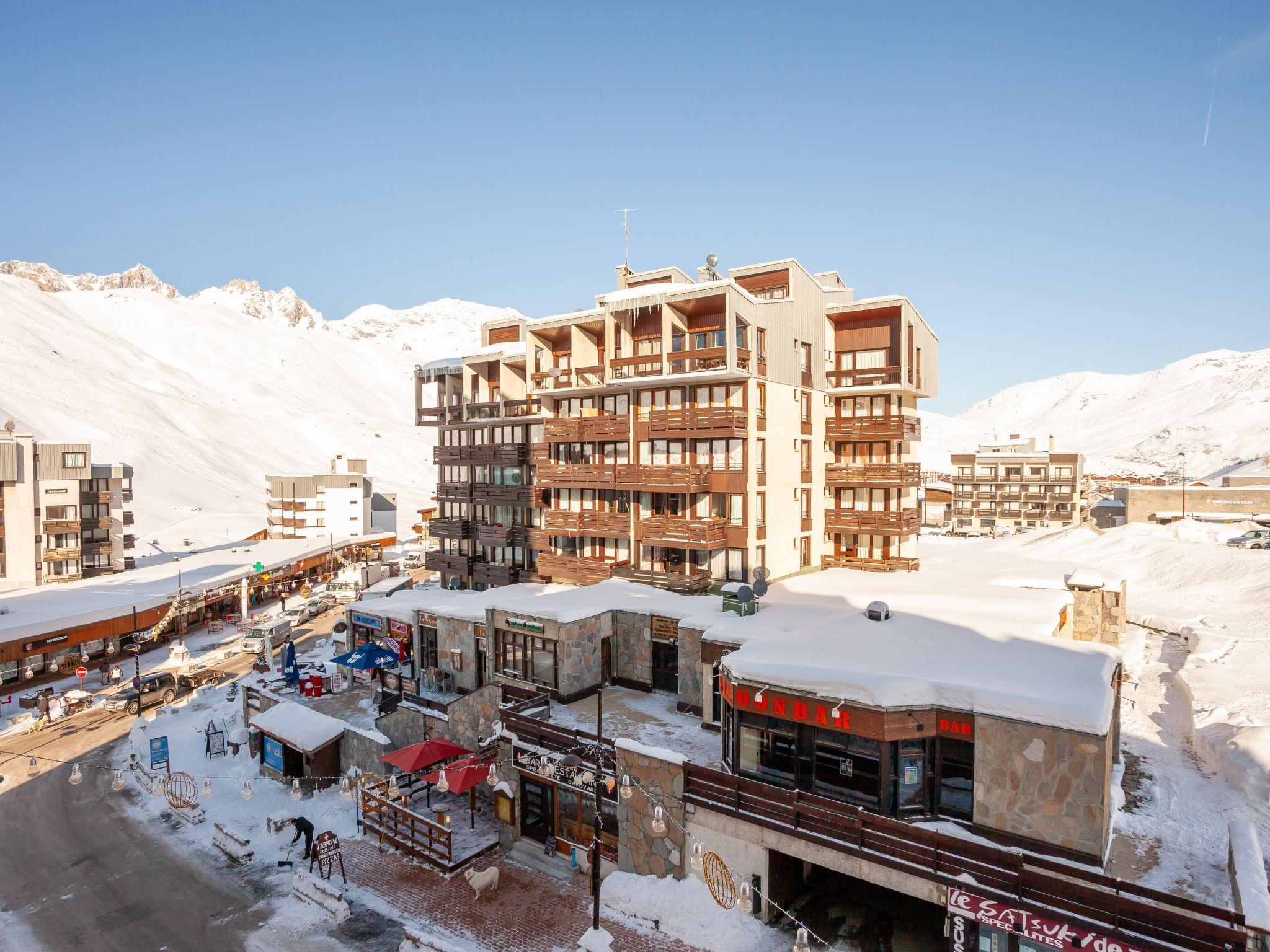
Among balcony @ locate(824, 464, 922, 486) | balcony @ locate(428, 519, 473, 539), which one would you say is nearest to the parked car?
balcony @ locate(428, 519, 473, 539)

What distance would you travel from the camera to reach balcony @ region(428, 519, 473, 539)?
45031 millimetres

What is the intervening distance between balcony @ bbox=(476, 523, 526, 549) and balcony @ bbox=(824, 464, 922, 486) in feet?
61.4

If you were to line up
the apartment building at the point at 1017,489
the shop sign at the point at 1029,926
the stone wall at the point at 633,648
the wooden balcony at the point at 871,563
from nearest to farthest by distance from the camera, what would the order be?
the shop sign at the point at 1029,926 < the stone wall at the point at 633,648 < the wooden balcony at the point at 871,563 < the apartment building at the point at 1017,489

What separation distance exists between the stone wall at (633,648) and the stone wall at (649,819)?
325 inches

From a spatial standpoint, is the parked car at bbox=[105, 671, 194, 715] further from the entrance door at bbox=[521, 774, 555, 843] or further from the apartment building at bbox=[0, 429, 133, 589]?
the entrance door at bbox=[521, 774, 555, 843]

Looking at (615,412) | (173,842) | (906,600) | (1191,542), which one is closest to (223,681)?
(173,842)

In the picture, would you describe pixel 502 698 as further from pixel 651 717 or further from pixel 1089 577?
pixel 1089 577

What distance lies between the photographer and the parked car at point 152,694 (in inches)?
1502

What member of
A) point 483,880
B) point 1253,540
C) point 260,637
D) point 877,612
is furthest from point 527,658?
point 1253,540

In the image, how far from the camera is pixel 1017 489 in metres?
106

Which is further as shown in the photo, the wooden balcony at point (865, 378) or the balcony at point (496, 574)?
the balcony at point (496, 574)

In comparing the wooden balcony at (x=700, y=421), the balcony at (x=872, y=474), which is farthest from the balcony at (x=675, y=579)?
the balcony at (x=872, y=474)

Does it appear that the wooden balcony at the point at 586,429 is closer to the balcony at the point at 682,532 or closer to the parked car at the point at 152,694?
the balcony at the point at 682,532

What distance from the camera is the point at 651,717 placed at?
25.1 metres
